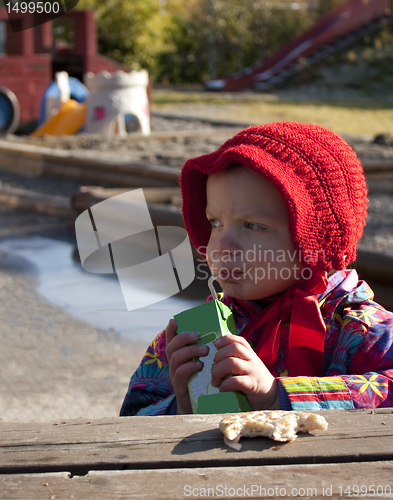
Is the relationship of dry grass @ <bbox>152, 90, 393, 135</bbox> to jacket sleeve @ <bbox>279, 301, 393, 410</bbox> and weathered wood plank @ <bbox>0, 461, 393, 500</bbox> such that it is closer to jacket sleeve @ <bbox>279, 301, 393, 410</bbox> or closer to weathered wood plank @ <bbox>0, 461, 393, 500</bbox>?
jacket sleeve @ <bbox>279, 301, 393, 410</bbox>

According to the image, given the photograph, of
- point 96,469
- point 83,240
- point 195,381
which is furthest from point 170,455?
point 83,240

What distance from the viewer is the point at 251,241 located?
1649mm

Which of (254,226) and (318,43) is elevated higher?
(254,226)

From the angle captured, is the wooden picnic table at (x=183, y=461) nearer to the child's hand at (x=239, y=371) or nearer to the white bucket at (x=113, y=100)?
the child's hand at (x=239, y=371)

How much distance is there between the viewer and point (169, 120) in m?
16.1

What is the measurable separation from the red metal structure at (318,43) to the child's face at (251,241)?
26.2m

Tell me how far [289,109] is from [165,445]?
1810 cm

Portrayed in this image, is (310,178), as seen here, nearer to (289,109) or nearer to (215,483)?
(215,483)

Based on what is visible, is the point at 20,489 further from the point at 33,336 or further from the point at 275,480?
the point at 33,336

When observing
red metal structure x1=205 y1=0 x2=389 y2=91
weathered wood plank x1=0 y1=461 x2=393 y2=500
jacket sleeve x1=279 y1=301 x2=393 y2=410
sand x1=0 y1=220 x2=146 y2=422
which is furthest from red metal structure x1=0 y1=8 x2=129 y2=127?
weathered wood plank x1=0 y1=461 x2=393 y2=500

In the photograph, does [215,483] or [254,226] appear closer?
[215,483]

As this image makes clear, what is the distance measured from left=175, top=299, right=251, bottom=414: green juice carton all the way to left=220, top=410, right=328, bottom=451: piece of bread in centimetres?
20

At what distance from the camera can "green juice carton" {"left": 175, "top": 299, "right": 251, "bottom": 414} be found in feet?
4.42

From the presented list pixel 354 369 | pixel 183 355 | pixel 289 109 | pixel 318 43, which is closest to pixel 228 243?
pixel 183 355
